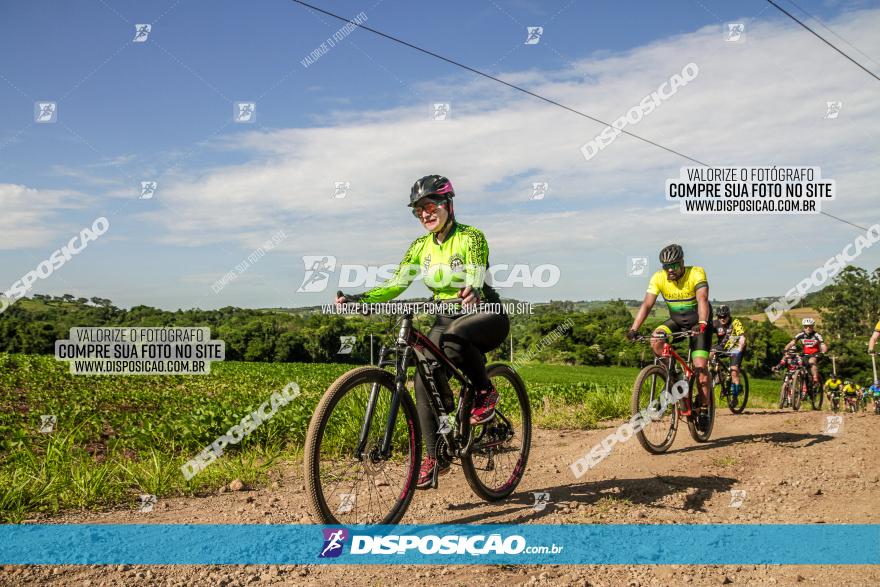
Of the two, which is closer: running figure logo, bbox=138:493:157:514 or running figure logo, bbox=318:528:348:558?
running figure logo, bbox=318:528:348:558

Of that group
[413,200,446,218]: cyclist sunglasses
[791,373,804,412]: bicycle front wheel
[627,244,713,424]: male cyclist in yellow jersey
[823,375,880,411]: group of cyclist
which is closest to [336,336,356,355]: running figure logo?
[413,200,446,218]: cyclist sunglasses

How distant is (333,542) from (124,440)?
16.6ft

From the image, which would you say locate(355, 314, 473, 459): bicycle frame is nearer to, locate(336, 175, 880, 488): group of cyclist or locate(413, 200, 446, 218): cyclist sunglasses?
locate(336, 175, 880, 488): group of cyclist

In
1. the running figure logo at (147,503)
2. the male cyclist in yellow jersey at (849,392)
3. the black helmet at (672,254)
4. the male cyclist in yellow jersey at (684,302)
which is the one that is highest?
the black helmet at (672,254)

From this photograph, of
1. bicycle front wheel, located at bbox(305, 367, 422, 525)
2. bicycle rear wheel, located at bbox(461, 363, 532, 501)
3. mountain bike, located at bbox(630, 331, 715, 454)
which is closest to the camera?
bicycle front wheel, located at bbox(305, 367, 422, 525)

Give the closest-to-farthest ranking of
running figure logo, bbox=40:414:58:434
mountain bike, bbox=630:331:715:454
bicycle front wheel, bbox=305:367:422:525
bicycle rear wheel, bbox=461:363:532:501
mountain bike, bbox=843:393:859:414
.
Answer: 1. bicycle front wheel, bbox=305:367:422:525
2. bicycle rear wheel, bbox=461:363:532:501
3. mountain bike, bbox=630:331:715:454
4. running figure logo, bbox=40:414:58:434
5. mountain bike, bbox=843:393:859:414

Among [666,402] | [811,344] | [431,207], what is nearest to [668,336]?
[666,402]

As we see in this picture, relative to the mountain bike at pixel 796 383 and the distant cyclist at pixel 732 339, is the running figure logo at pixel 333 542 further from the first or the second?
the mountain bike at pixel 796 383

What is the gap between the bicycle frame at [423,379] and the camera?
3887 mm

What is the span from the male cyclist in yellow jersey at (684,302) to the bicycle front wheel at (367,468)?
4513mm

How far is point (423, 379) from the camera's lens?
4.34m

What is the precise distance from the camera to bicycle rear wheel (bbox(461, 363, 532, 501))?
479cm

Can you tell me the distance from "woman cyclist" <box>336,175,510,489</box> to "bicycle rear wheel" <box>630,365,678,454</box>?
3.25 meters

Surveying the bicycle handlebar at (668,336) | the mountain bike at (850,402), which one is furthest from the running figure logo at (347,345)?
the mountain bike at (850,402)
